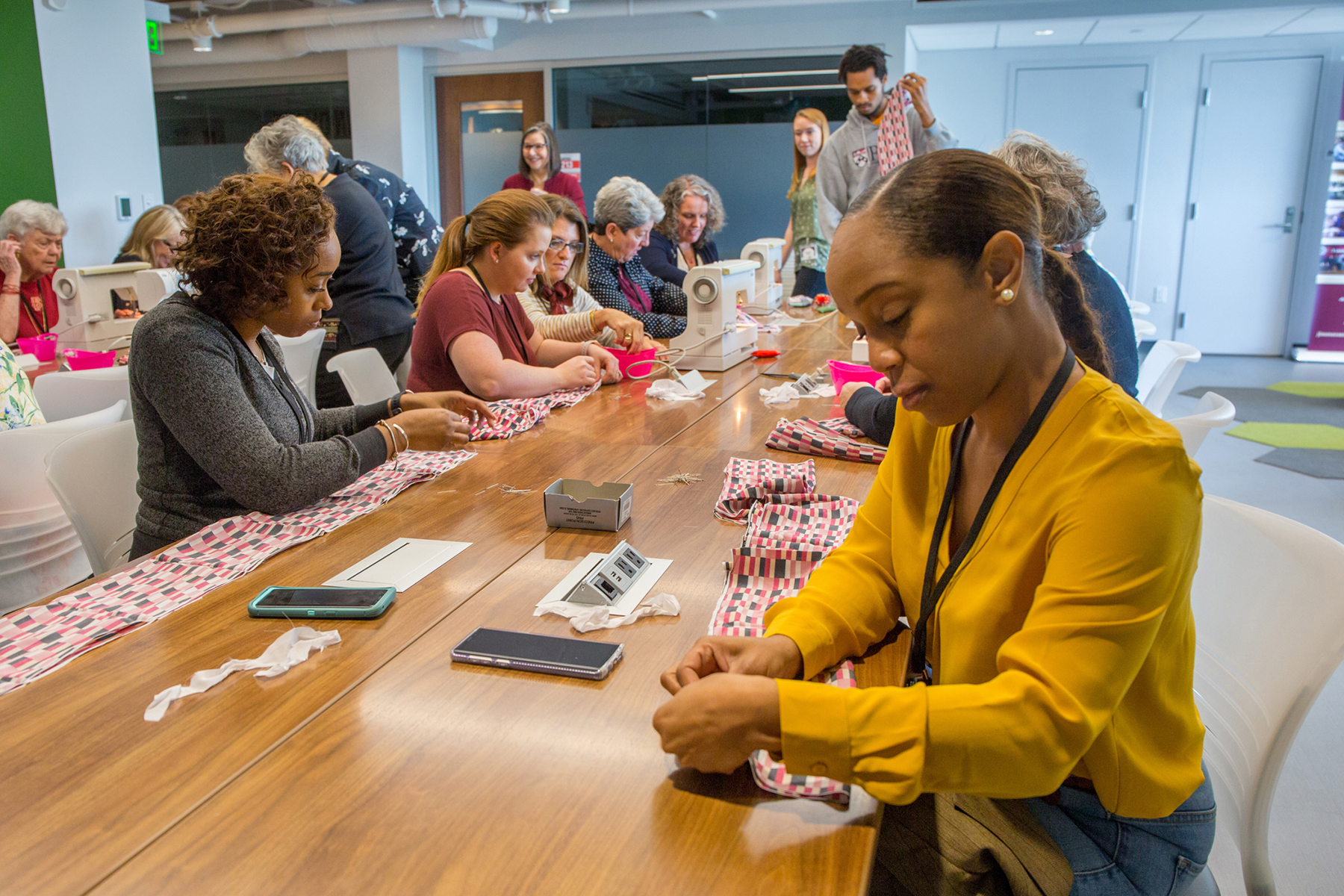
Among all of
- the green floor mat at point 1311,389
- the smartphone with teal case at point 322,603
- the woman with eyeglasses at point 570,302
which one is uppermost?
the woman with eyeglasses at point 570,302

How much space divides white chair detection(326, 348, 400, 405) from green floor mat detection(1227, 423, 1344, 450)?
4.70 metres

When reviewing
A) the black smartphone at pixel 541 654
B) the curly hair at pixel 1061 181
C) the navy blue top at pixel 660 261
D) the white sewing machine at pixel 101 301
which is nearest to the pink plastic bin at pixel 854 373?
the curly hair at pixel 1061 181

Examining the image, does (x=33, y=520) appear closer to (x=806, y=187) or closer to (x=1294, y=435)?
(x=806, y=187)

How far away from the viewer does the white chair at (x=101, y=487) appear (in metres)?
1.78

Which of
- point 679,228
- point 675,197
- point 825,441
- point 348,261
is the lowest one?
point 825,441

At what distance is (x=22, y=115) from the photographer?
5.11m

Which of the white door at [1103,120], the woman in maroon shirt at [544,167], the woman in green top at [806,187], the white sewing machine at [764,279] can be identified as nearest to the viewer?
the white sewing machine at [764,279]

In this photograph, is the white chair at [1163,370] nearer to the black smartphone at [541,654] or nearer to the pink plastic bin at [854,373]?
the pink plastic bin at [854,373]

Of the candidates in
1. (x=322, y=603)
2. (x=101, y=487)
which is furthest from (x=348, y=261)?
(x=322, y=603)

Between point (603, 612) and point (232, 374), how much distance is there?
0.86 meters

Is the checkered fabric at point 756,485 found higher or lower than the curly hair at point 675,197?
lower

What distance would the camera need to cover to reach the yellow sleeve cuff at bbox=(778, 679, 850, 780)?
852 millimetres

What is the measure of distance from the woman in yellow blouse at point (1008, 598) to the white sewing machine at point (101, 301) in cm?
339

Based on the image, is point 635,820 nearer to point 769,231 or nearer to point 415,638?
point 415,638
